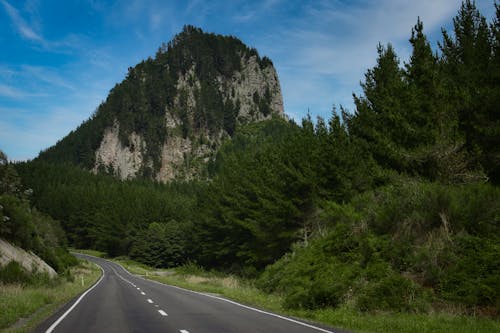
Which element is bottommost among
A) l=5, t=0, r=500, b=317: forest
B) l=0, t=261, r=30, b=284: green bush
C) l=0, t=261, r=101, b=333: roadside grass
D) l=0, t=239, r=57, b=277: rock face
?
l=0, t=261, r=101, b=333: roadside grass

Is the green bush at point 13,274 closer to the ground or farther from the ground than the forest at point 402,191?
closer to the ground

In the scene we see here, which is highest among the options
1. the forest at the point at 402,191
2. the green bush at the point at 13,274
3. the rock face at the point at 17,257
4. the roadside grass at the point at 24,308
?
the forest at the point at 402,191

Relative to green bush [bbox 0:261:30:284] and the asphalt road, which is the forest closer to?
the asphalt road

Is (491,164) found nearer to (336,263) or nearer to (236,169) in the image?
(336,263)

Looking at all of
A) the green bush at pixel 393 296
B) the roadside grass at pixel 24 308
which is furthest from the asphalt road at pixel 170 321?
the green bush at pixel 393 296

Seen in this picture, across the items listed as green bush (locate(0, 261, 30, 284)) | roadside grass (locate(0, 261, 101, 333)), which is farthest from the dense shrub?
green bush (locate(0, 261, 30, 284))

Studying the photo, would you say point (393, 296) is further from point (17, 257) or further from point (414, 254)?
point (17, 257)

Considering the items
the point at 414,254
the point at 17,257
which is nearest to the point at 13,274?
the point at 17,257

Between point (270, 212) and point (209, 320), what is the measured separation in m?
27.0

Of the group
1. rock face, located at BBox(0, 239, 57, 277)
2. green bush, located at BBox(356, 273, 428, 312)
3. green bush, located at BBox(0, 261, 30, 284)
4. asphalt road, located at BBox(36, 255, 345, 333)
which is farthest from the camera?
rock face, located at BBox(0, 239, 57, 277)

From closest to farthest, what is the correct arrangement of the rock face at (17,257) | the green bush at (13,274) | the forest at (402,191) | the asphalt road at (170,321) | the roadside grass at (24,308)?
the asphalt road at (170,321)
the roadside grass at (24,308)
the forest at (402,191)
the green bush at (13,274)
the rock face at (17,257)

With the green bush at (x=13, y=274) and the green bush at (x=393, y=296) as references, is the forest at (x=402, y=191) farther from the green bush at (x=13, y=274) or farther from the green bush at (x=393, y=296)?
the green bush at (x=13, y=274)

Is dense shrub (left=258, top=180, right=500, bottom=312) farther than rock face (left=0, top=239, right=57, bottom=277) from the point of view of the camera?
No

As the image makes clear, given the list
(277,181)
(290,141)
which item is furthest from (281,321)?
(290,141)
